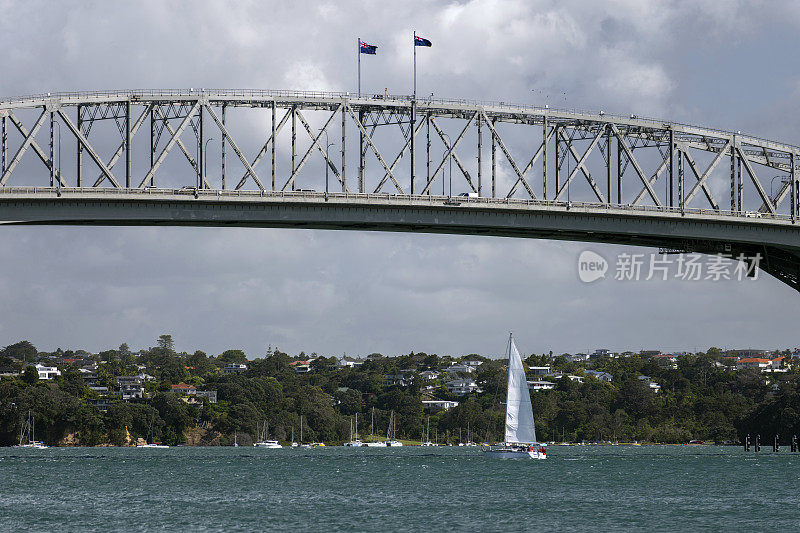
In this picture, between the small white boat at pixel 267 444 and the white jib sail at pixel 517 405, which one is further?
the small white boat at pixel 267 444

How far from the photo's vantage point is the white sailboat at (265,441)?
172 m

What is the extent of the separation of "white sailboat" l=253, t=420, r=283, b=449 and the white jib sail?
62.4 m

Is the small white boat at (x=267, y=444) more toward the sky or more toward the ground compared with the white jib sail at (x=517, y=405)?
more toward the ground

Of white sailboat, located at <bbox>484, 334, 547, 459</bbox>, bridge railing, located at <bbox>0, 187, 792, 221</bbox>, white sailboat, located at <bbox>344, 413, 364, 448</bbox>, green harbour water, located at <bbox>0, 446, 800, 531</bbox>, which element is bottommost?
white sailboat, located at <bbox>344, 413, 364, 448</bbox>

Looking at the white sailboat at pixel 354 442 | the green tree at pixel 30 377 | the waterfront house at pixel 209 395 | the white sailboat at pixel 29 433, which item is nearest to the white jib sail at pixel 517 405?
the white sailboat at pixel 29 433

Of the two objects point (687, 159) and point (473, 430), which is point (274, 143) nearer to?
point (687, 159)

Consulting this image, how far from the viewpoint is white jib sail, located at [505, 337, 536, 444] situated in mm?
111688

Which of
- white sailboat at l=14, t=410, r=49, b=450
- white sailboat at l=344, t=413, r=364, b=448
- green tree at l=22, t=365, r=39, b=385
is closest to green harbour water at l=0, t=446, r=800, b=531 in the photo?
white sailboat at l=14, t=410, r=49, b=450

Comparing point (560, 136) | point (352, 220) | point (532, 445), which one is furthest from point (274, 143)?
point (532, 445)

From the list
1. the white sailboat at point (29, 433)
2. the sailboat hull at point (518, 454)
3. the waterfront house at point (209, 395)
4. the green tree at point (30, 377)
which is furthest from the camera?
the waterfront house at point (209, 395)

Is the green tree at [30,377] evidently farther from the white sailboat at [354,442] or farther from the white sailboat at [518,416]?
the white sailboat at [518,416]

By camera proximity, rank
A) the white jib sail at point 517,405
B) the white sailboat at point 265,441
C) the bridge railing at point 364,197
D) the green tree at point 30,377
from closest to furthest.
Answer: the bridge railing at point 364,197 < the white jib sail at point 517,405 < the white sailboat at point 265,441 < the green tree at point 30,377

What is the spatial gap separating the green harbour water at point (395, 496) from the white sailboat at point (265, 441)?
67526 mm

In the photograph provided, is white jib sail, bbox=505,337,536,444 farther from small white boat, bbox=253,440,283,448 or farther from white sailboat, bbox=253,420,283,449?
white sailboat, bbox=253,420,283,449
